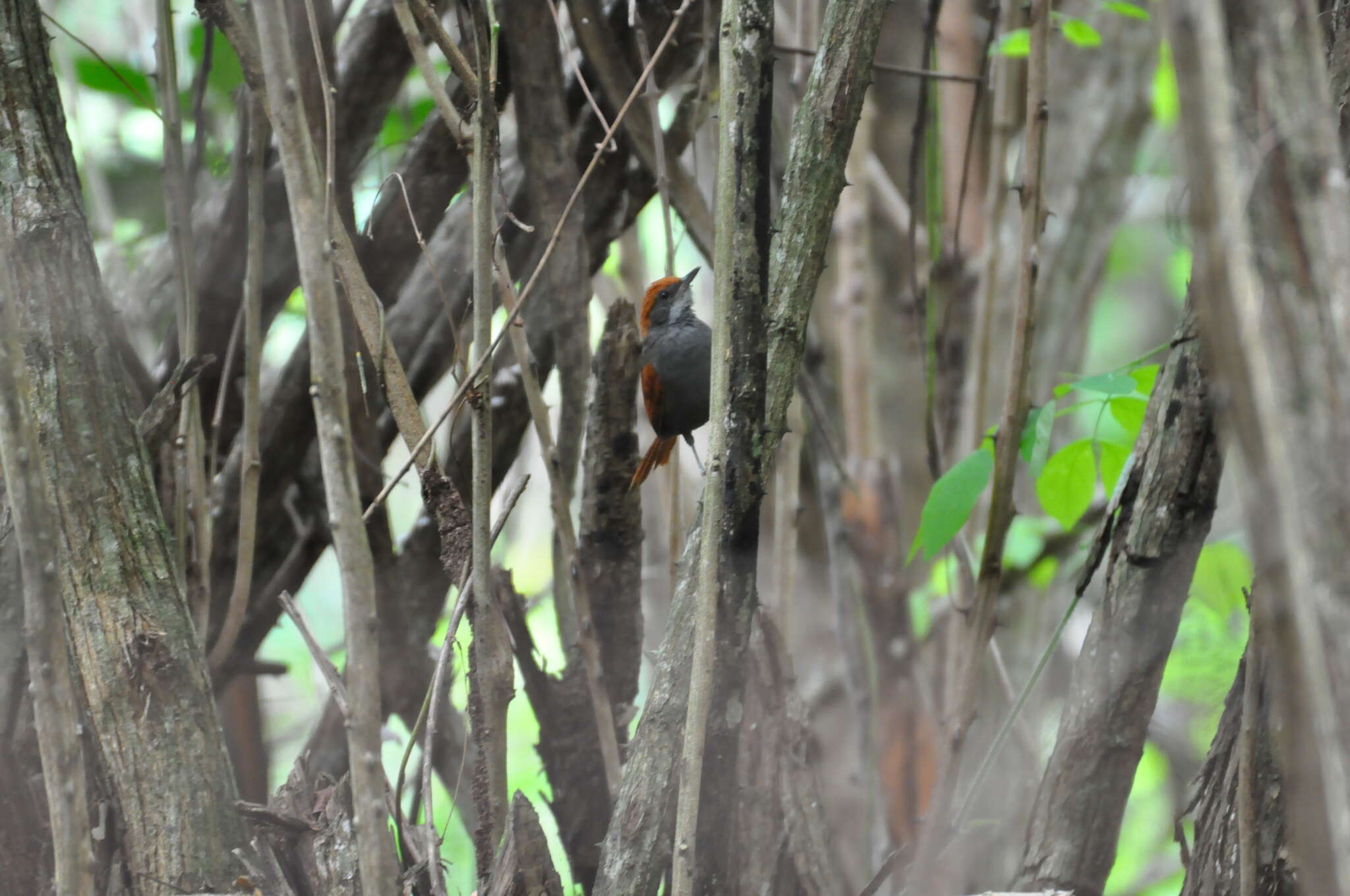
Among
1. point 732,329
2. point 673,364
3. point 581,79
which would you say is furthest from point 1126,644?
point 673,364

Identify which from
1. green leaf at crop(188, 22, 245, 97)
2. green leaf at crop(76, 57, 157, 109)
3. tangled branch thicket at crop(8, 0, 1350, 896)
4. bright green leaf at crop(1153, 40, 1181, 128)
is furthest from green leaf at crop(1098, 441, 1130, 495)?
green leaf at crop(76, 57, 157, 109)

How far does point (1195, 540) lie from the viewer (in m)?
1.61

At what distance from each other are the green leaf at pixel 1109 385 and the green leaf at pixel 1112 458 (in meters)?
0.23

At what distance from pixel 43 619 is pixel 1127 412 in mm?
1662

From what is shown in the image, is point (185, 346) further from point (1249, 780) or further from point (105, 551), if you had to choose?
point (1249, 780)

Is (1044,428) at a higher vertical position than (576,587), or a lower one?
higher

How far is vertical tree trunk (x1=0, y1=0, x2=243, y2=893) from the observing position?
1.54 m

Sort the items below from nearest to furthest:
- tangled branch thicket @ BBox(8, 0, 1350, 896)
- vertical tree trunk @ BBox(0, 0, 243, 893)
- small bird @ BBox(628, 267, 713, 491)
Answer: tangled branch thicket @ BBox(8, 0, 1350, 896)
vertical tree trunk @ BBox(0, 0, 243, 893)
small bird @ BBox(628, 267, 713, 491)

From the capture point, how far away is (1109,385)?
1.72 meters

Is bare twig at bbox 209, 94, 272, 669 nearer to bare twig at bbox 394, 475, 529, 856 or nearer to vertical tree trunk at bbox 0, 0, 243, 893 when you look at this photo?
vertical tree trunk at bbox 0, 0, 243, 893

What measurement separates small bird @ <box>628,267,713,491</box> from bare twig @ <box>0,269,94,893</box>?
5.83ft

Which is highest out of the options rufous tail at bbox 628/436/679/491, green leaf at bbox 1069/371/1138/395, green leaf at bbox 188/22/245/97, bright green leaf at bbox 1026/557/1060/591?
green leaf at bbox 188/22/245/97

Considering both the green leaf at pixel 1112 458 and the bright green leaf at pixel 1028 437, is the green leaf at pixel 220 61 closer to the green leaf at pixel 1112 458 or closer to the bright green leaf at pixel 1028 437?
the bright green leaf at pixel 1028 437

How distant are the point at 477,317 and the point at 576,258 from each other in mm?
813
